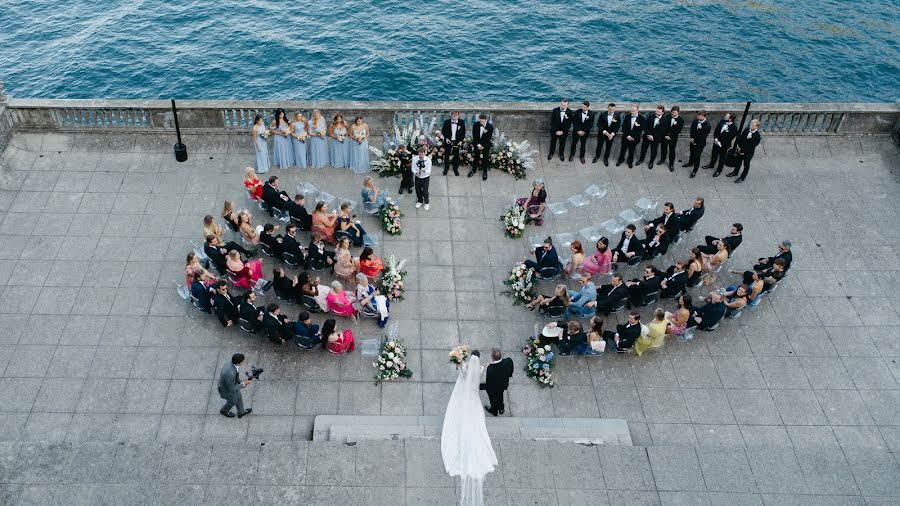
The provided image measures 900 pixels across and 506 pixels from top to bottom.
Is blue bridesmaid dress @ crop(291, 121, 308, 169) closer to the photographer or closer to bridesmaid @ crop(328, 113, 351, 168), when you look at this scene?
bridesmaid @ crop(328, 113, 351, 168)

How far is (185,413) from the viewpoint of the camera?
13773mm

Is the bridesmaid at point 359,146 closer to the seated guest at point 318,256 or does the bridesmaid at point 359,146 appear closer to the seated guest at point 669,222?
the seated guest at point 318,256

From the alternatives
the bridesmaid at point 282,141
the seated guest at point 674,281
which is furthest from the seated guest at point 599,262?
the bridesmaid at point 282,141

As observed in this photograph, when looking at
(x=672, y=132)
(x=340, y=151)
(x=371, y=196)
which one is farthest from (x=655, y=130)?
(x=340, y=151)

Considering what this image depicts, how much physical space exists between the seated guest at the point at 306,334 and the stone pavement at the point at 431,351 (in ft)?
1.81

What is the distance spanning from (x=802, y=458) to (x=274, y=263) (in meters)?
11.4

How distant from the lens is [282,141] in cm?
1905

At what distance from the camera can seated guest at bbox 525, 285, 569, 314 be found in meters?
15.0

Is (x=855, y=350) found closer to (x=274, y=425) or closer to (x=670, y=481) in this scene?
(x=670, y=481)

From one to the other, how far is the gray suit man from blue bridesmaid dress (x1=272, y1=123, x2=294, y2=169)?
761 centimetres

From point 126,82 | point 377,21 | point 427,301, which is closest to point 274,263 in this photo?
point 427,301

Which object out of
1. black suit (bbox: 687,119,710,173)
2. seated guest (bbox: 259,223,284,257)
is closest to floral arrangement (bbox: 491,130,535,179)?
black suit (bbox: 687,119,710,173)

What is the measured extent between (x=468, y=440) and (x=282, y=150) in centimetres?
1032

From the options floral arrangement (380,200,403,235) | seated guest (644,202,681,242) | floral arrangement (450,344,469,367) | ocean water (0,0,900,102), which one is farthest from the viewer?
ocean water (0,0,900,102)
